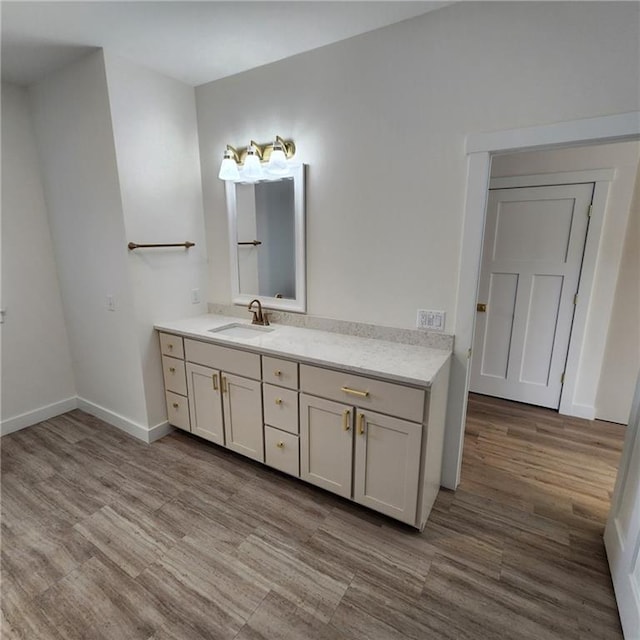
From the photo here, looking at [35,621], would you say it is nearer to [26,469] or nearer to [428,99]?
[26,469]

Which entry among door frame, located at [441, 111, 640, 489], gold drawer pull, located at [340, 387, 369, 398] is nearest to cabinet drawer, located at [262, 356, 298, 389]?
gold drawer pull, located at [340, 387, 369, 398]

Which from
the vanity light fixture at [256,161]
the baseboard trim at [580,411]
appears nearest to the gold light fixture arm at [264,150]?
the vanity light fixture at [256,161]

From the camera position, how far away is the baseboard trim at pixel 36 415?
2.75 metres

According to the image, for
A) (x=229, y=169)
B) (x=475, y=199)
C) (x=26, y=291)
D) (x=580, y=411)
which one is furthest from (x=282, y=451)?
(x=580, y=411)

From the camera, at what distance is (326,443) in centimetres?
191

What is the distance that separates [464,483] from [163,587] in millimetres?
1728

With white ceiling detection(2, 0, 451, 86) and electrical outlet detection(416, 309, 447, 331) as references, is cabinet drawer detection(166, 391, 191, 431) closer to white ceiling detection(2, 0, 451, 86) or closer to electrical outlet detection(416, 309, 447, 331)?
electrical outlet detection(416, 309, 447, 331)

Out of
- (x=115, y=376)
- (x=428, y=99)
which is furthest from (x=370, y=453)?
(x=115, y=376)

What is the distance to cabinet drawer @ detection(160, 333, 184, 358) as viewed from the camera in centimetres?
245

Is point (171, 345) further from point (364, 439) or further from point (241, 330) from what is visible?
point (364, 439)

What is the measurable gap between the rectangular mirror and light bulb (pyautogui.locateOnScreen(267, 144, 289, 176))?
1.9 inches

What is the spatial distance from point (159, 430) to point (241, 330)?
3.28 feet

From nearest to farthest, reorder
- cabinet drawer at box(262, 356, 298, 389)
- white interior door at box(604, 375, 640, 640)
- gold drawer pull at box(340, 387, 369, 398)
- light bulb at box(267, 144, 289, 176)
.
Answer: white interior door at box(604, 375, 640, 640) → gold drawer pull at box(340, 387, 369, 398) → cabinet drawer at box(262, 356, 298, 389) → light bulb at box(267, 144, 289, 176)

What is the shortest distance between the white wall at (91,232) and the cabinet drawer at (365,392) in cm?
142
